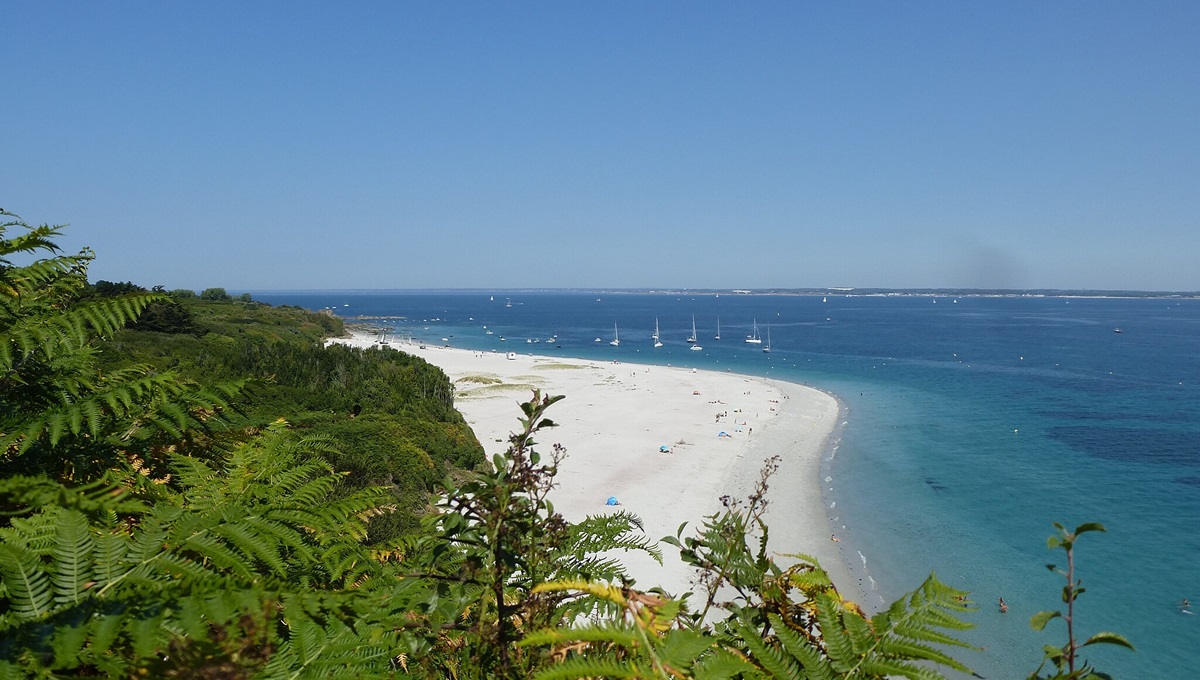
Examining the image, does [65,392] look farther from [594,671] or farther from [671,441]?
[671,441]

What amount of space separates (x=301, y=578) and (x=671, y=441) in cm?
3265

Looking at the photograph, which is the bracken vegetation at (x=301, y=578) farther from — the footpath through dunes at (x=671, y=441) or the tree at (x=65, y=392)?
the footpath through dunes at (x=671, y=441)

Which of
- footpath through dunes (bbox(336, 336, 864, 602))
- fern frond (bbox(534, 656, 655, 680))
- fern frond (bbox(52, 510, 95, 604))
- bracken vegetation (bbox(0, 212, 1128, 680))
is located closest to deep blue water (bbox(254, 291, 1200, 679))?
footpath through dunes (bbox(336, 336, 864, 602))

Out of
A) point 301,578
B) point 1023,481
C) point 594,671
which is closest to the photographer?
point 594,671

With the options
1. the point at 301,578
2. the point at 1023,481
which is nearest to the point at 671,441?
the point at 1023,481

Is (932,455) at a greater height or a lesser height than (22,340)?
lesser

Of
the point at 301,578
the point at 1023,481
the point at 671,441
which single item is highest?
the point at 301,578

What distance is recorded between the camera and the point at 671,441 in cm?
3441

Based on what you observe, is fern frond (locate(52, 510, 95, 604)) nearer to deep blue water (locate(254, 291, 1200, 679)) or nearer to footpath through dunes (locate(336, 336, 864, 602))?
deep blue water (locate(254, 291, 1200, 679))

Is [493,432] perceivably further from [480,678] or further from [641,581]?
[480,678]

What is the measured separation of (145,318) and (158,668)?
22.1m

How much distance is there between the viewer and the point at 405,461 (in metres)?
14.9

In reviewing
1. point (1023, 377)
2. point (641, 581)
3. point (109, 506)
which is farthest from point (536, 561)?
point (1023, 377)

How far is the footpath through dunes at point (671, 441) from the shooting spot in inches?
853
